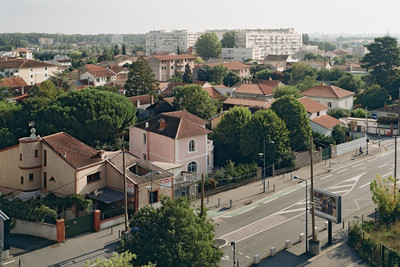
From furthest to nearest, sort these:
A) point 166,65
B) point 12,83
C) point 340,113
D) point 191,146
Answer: point 166,65 < point 12,83 < point 340,113 < point 191,146

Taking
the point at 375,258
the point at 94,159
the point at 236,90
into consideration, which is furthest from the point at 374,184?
the point at 236,90

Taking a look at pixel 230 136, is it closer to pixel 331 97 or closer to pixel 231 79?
pixel 331 97

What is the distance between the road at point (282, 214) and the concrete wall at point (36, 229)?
13.6 meters

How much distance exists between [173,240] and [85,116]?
34.6 m

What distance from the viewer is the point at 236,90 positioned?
92.8 m

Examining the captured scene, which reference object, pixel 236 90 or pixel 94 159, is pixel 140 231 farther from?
pixel 236 90

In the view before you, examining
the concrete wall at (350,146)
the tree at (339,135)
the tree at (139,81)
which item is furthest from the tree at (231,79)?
the concrete wall at (350,146)

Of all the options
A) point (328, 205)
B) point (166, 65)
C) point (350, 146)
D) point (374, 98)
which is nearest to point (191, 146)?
point (328, 205)

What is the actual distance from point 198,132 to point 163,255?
2682 cm

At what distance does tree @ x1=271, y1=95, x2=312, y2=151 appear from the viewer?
55.2 metres

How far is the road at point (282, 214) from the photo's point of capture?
34438 millimetres

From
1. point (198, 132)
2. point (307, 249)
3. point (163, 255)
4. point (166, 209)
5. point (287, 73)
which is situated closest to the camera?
point (163, 255)

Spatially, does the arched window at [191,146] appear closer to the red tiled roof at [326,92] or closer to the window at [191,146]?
the window at [191,146]

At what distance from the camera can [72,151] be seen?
4259 cm
